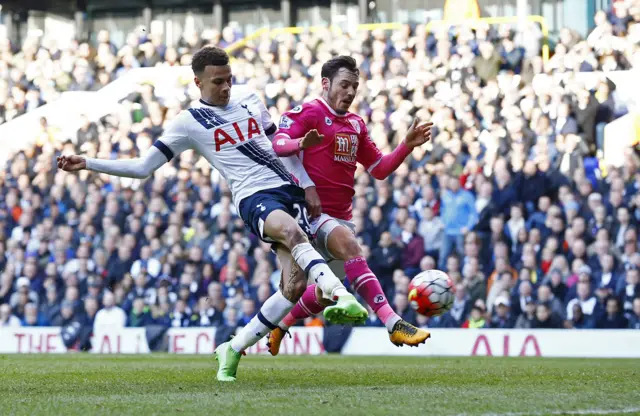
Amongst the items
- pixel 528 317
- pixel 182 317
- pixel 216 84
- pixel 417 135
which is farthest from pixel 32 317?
pixel 417 135

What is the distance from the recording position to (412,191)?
1619 centimetres

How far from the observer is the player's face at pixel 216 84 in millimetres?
8109

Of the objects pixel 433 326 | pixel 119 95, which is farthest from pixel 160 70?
Result: pixel 433 326

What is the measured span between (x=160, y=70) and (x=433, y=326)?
1093cm

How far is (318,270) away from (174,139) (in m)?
1.51

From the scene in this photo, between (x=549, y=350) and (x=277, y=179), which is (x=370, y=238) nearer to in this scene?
(x=549, y=350)


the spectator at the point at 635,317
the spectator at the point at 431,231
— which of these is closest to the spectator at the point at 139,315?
the spectator at the point at 431,231

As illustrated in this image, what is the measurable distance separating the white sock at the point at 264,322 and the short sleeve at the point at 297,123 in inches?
48.3

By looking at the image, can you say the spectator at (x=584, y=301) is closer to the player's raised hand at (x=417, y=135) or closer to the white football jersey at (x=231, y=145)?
the player's raised hand at (x=417, y=135)

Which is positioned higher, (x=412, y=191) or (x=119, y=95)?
(x=119, y=95)

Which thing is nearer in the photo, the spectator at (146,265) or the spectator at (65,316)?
the spectator at (65,316)

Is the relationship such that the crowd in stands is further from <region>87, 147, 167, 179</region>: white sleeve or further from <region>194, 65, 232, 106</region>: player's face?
<region>87, 147, 167, 179</region>: white sleeve

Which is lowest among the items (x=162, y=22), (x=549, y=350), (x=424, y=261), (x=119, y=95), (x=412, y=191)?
(x=549, y=350)

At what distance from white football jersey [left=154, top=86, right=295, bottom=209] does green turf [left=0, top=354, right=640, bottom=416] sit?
1.45 metres
